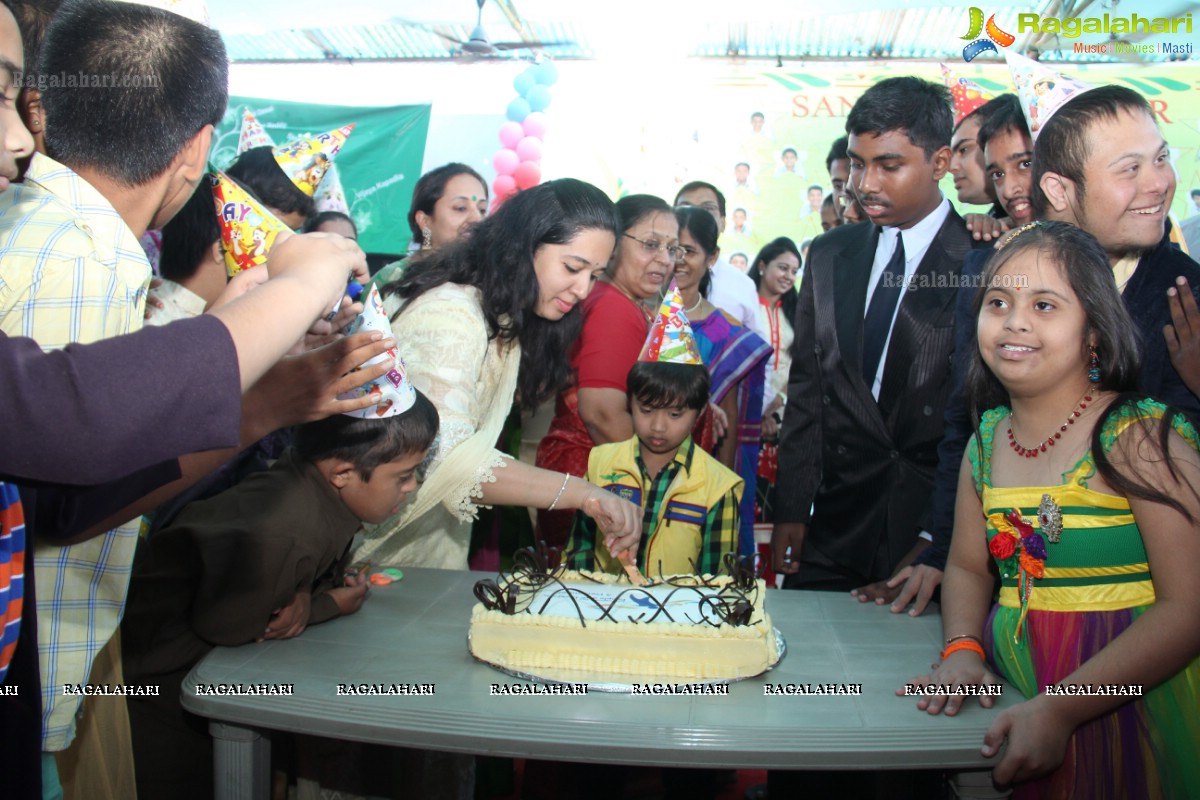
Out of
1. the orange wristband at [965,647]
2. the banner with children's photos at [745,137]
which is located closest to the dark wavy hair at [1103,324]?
the orange wristband at [965,647]

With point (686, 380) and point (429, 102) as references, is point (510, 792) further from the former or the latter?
point (429, 102)

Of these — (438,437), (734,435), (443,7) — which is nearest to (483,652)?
(438,437)

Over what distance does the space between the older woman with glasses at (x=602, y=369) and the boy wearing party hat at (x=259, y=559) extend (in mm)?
924

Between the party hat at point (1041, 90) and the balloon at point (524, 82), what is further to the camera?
the balloon at point (524, 82)

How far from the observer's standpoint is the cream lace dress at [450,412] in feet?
7.01

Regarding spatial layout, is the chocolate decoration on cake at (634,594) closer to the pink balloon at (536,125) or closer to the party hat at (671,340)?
the party hat at (671,340)

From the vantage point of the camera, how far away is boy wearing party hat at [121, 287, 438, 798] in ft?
5.50

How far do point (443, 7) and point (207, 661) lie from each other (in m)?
5.05

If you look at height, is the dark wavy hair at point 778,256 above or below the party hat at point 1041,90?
below

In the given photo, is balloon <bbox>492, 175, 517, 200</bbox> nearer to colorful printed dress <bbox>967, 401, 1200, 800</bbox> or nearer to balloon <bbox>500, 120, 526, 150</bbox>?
balloon <bbox>500, 120, 526, 150</bbox>

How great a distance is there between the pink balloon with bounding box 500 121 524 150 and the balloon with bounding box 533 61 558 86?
13.5 inches

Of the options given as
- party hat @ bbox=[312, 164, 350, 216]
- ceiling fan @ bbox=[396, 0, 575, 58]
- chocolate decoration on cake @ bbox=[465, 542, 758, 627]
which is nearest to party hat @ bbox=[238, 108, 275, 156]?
party hat @ bbox=[312, 164, 350, 216]

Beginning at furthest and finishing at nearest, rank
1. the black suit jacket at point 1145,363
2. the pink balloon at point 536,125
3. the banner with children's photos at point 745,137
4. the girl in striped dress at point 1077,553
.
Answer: the pink balloon at point 536,125
the banner with children's photos at point 745,137
the black suit jacket at point 1145,363
the girl in striped dress at point 1077,553

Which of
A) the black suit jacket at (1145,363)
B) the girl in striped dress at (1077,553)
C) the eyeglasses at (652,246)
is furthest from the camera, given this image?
the eyeglasses at (652,246)
